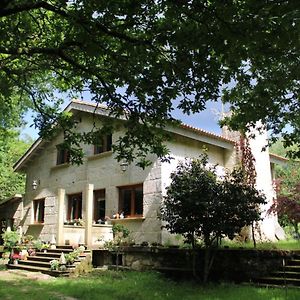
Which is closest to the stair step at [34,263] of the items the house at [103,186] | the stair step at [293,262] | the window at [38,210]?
the house at [103,186]

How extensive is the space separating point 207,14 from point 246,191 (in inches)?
291

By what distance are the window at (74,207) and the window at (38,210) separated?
291 cm

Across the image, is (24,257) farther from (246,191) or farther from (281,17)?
(281,17)

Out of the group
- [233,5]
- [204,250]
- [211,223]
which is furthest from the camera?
[204,250]

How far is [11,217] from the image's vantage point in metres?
25.3

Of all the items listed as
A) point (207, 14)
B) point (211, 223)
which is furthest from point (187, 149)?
point (207, 14)

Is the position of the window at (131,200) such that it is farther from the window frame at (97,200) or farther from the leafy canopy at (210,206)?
the leafy canopy at (210,206)

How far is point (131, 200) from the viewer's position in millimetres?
17656

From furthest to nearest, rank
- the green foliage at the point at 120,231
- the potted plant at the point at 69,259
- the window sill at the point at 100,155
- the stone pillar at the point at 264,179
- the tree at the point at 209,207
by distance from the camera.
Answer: the window sill at the point at 100,155
the stone pillar at the point at 264,179
the green foliage at the point at 120,231
the potted plant at the point at 69,259
the tree at the point at 209,207

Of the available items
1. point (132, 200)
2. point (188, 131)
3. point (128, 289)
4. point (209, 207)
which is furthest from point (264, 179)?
point (128, 289)

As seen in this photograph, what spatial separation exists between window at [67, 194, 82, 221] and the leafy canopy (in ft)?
29.7

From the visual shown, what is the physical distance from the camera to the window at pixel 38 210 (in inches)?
917

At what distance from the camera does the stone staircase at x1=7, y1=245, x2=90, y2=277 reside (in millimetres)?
14883

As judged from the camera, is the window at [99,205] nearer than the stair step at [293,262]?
No
